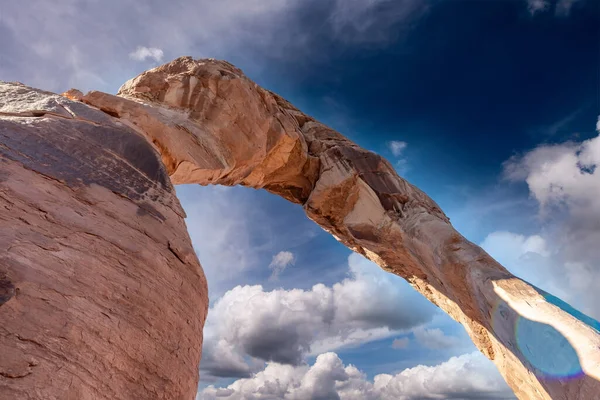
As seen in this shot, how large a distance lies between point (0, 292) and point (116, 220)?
169 centimetres

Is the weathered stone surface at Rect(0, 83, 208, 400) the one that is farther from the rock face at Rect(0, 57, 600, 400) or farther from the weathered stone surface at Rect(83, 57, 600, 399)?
the weathered stone surface at Rect(83, 57, 600, 399)

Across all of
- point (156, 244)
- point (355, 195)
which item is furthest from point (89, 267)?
point (355, 195)

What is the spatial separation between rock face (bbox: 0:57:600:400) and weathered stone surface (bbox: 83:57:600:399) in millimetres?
43

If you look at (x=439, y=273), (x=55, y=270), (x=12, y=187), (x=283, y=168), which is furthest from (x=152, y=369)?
(x=283, y=168)

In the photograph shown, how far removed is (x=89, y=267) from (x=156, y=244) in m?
1.02

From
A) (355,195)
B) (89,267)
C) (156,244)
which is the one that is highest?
(355,195)

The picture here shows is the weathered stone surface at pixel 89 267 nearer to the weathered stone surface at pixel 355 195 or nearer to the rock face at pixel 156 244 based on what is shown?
the rock face at pixel 156 244

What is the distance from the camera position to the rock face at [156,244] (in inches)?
110

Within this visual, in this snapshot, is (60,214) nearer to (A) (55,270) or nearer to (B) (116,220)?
(B) (116,220)

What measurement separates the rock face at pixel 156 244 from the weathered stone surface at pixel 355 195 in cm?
4

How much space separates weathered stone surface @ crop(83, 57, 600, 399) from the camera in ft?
26.9

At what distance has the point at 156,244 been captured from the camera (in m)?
4.32

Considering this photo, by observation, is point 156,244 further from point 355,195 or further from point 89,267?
point 355,195

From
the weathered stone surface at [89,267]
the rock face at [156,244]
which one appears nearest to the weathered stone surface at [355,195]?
the rock face at [156,244]
